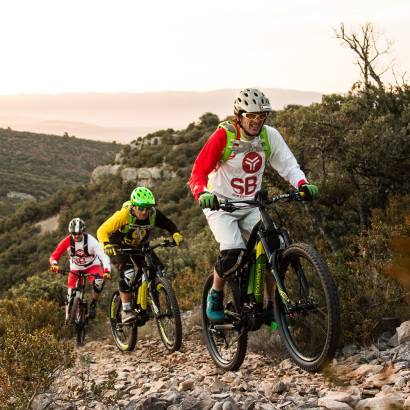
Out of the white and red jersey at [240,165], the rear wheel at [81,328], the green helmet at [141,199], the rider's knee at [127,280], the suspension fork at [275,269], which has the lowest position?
the rear wheel at [81,328]

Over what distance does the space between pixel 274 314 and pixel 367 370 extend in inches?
35.5

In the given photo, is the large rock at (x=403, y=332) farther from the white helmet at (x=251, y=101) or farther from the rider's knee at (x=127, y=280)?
the rider's knee at (x=127, y=280)

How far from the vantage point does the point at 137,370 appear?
6754 millimetres

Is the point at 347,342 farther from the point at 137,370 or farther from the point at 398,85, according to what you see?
the point at 398,85

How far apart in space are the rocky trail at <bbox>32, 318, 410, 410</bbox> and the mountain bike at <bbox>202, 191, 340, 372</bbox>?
217 mm

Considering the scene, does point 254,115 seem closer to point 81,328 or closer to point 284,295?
point 284,295

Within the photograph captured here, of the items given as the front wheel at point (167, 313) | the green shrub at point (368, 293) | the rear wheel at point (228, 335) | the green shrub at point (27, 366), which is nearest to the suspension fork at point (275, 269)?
the rear wheel at point (228, 335)

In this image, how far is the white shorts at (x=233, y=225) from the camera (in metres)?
5.25

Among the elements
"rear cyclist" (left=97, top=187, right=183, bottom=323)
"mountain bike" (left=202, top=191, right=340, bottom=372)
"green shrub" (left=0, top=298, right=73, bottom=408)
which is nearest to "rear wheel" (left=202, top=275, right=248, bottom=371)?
"mountain bike" (left=202, top=191, right=340, bottom=372)

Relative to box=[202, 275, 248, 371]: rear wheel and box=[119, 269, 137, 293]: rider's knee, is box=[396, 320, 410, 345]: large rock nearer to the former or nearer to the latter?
box=[202, 275, 248, 371]: rear wheel

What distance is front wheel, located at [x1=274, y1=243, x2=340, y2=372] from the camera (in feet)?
14.0

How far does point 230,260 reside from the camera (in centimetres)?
523

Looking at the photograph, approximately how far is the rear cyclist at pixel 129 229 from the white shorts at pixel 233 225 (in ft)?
7.38

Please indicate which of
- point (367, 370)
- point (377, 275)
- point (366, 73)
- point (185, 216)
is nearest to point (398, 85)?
point (366, 73)
